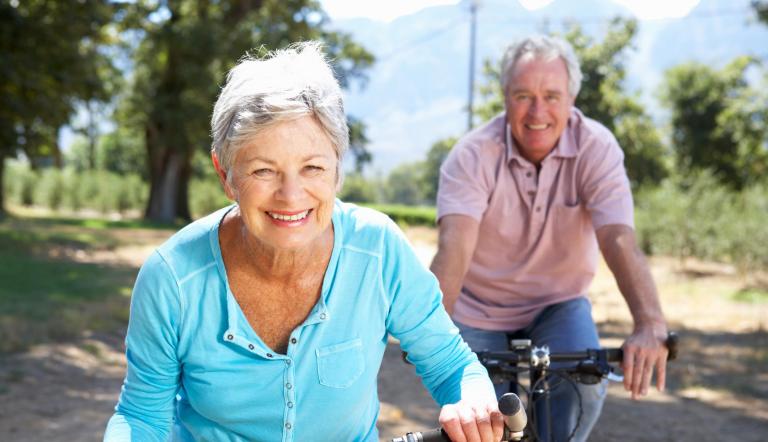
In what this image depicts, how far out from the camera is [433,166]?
27.3 meters

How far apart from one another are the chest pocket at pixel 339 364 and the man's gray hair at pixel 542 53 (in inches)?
60.9

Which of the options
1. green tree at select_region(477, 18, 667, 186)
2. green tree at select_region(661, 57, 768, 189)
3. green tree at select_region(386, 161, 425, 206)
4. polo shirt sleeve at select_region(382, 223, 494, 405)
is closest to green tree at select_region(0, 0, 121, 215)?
green tree at select_region(477, 18, 667, 186)

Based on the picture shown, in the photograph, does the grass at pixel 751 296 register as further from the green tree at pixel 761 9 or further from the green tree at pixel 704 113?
the green tree at pixel 704 113

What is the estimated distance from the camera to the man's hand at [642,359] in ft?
9.46

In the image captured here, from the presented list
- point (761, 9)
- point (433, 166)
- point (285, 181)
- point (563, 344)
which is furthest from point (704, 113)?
point (285, 181)

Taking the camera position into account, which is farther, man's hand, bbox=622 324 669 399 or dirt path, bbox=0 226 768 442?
dirt path, bbox=0 226 768 442

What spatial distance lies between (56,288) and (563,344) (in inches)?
383

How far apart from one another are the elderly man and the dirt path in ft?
8.40

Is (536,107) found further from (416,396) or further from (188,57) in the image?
(188,57)

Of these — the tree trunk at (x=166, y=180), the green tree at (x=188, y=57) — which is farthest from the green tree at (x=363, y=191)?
the tree trunk at (x=166, y=180)

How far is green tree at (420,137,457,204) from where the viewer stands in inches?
832

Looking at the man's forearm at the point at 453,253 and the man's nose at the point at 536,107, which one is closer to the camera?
the man's forearm at the point at 453,253

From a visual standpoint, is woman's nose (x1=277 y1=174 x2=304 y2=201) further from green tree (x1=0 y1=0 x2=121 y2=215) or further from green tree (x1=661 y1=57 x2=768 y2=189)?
green tree (x1=661 y1=57 x2=768 y2=189)

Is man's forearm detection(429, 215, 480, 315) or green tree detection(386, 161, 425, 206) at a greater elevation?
man's forearm detection(429, 215, 480, 315)
